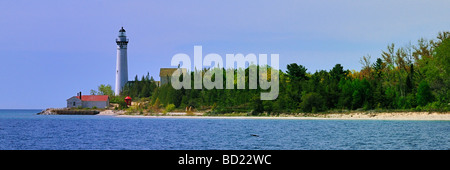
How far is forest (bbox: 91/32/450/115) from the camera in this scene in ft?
264

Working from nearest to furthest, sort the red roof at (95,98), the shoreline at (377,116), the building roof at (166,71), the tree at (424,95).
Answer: the shoreline at (377,116) < the tree at (424,95) < the red roof at (95,98) < the building roof at (166,71)

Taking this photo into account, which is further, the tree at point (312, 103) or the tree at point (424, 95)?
the tree at point (312, 103)

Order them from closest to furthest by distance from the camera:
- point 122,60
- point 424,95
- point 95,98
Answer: point 424,95, point 122,60, point 95,98

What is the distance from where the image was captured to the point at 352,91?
88500 millimetres

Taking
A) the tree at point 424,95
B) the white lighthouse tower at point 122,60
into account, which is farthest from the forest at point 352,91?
the white lighthouse tower at point 122,60

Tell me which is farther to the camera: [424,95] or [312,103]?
[312,103]

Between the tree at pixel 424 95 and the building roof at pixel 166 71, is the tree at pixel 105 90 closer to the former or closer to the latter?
the building roof at pixel 166 71

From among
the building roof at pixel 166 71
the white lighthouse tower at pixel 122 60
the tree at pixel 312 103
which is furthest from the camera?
the building roof at pixel 166 71

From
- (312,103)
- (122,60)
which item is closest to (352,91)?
(312,103)

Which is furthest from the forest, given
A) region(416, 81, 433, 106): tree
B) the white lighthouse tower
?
the white lighthouse tower

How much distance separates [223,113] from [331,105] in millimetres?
21105

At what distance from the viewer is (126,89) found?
5246 inches

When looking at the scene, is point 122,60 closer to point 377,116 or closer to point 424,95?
point 377,116

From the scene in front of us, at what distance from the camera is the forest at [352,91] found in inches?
3172
